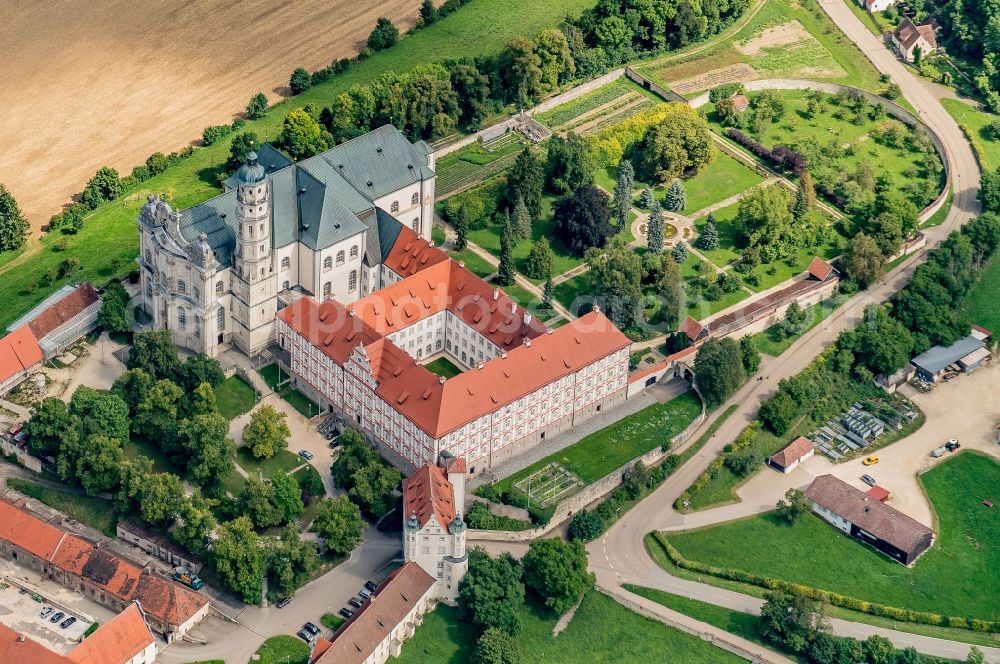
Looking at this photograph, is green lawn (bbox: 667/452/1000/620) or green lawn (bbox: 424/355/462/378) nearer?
green lawn (bbox: 667/452/1000/620)

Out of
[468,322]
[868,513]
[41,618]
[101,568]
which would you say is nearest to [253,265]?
[468,322]

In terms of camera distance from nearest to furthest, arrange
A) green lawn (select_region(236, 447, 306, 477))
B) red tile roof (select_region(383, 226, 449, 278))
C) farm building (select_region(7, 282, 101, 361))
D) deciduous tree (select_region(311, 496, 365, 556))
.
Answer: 1. deciduous tree (select_region(311, 496, 365, 556))
2. green lawn (select_region(236, 447, 306, 477))
3. farm building (select_region(7, 282, 101, 361))
4. red tile roof (select_region(383, 226, 449, 278))

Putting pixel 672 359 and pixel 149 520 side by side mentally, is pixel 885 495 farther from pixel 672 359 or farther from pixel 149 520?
pixel 149 520

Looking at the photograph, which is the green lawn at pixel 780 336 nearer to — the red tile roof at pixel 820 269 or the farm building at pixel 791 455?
the red tile roof at pixel 820 269

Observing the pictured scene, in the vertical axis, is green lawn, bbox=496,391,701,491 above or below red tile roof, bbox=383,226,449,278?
below

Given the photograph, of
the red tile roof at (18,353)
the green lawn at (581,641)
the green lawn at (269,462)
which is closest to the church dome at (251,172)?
the green lawn at (269,462)

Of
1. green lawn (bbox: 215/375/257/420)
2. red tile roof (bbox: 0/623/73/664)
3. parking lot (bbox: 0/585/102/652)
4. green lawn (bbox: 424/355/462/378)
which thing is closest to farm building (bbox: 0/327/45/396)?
green lawn (bbox: 215/375/257/420)

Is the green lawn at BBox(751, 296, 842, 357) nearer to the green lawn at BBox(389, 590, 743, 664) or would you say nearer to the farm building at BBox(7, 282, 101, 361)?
the green lawn at BBox(389, 590, 743, 664)

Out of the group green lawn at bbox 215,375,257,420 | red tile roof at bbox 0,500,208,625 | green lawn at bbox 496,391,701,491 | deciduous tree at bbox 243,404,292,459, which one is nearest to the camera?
red tile roof at bbox 0,500,208,625
